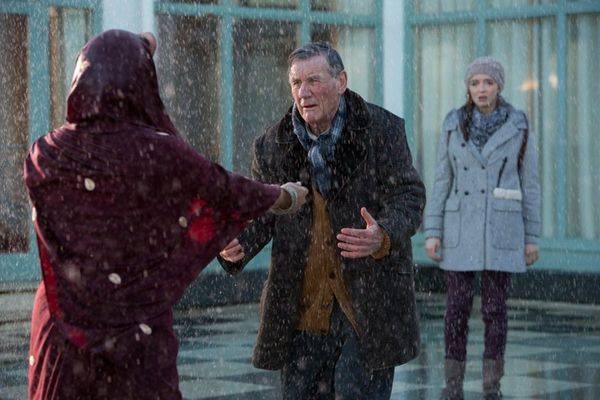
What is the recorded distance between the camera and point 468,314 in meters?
8.92

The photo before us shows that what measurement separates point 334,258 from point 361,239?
1.06 ft

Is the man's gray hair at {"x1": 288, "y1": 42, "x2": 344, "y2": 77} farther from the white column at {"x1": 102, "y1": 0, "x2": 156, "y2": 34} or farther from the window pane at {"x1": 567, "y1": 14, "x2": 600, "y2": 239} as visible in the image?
the window pane at {"x1": 567, "y1": 14, "x2": 600, "y2": 239}

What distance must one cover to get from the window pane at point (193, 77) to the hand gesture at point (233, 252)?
956 centimetres

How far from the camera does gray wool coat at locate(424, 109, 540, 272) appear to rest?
909cm

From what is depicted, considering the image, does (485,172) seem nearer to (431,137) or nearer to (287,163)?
(287,163)

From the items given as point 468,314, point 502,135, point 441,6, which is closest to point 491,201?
point 502,135

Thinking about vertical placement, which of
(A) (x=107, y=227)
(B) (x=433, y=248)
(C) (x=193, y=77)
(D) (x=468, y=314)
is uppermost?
(C) (x=193, y=77)

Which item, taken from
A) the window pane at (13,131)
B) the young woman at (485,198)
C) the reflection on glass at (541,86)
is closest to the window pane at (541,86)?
the reflection on glass at (541,86)

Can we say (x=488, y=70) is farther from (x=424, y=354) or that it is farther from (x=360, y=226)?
(x=360, y=226)

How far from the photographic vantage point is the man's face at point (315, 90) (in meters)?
5.84

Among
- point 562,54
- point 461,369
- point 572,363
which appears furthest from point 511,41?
point 461,369

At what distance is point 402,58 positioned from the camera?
16750mm

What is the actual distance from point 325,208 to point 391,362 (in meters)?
0.62

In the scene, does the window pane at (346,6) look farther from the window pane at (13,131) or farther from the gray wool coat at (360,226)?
the gray wool coat at (360,226)
